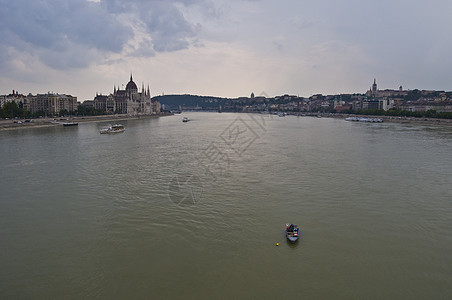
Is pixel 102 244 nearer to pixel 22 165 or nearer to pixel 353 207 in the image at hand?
pixel 353 207

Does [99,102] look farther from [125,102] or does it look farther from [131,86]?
[131,86]

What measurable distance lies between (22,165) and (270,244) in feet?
45.5

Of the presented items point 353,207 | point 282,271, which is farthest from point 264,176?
point 282,271

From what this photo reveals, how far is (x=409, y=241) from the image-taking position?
7.10 m

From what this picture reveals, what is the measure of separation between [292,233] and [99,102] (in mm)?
91747

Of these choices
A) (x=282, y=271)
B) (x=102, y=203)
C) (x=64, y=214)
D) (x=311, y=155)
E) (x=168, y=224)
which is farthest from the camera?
(x=311, y=155)

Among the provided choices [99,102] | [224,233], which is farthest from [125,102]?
[224,233]

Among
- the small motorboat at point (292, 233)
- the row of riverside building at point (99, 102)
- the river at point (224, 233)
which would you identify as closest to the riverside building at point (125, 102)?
the row of riverside building at point (99, 102)

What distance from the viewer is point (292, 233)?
7.02 metres

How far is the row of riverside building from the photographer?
6888 cm

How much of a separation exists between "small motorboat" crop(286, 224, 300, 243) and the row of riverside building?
62.1 m

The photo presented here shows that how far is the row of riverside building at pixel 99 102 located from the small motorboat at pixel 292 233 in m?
62.1

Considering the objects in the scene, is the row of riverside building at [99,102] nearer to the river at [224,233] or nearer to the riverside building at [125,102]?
the riverside building at [125,102]

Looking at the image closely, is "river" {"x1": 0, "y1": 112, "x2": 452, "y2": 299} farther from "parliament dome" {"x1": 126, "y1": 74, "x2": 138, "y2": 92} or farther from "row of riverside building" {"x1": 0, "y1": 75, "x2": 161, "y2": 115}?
"parliament dome" {"x1": 126, "y1": 74, "x2": 138, "y2": 92}
